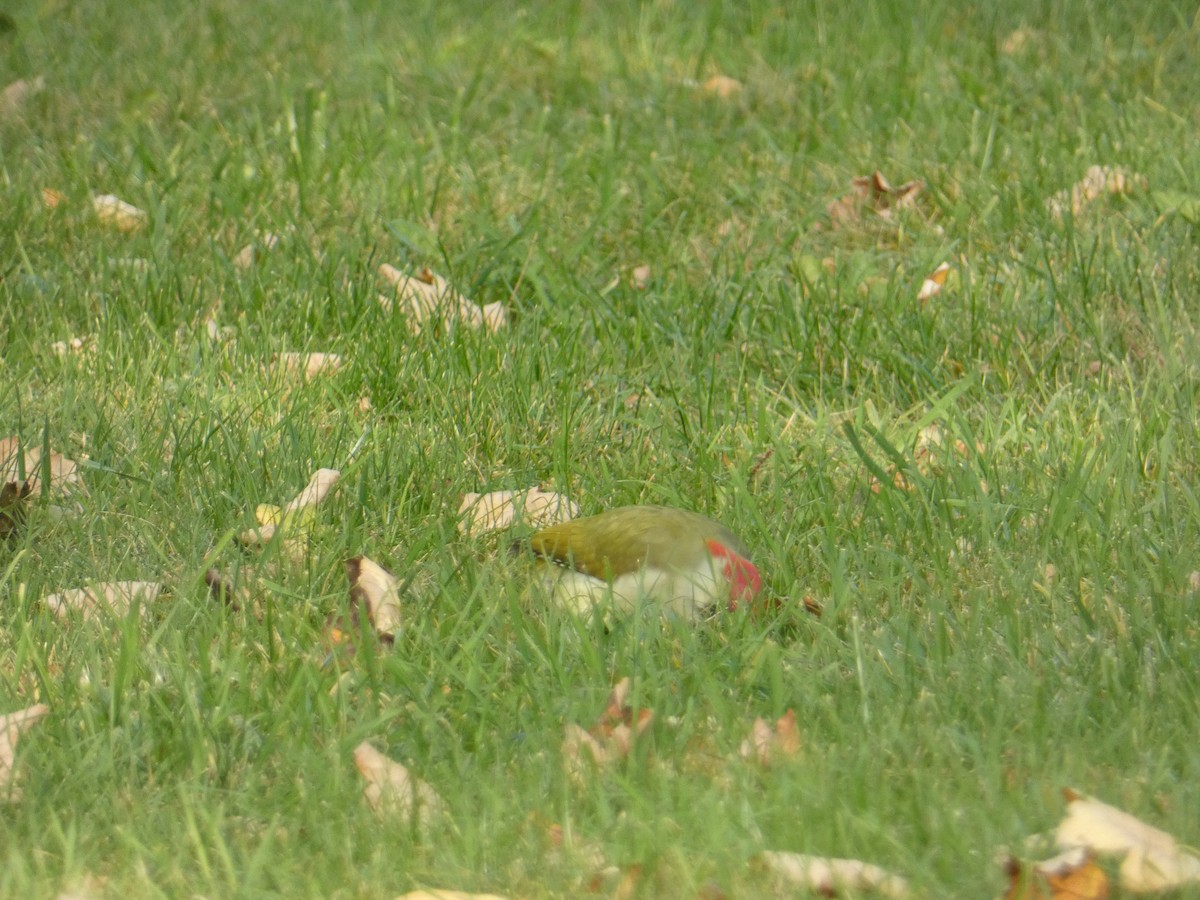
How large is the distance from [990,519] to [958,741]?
26.4 inches

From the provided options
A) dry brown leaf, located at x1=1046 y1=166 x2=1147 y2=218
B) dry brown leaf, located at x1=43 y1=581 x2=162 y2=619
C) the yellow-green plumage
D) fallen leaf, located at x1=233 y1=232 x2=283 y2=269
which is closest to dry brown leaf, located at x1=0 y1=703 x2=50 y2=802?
dry brown leaf, located at x1=43 y1=581 x2=162 y2=619

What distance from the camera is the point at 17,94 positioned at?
4.77 m

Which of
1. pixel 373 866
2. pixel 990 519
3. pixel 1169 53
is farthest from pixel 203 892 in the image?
pixel 1169 53

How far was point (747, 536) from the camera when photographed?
8.79 ft

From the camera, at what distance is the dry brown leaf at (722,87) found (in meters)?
4.89

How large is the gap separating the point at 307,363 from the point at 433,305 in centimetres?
46

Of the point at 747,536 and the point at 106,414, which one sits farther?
the point at 106,414

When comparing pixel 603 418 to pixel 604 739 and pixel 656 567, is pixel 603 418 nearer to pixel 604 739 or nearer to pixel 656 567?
pixel 656 567

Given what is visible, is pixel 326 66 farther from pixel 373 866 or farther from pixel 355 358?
pixel 373 866

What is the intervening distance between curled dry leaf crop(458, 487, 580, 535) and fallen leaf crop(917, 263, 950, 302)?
1265 millimetres

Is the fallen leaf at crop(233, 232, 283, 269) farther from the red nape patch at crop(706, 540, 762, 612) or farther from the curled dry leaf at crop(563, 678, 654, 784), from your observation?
the curled dry leaf at crop(563, 678, 654, 784)

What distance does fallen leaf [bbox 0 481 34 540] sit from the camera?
8.93ft

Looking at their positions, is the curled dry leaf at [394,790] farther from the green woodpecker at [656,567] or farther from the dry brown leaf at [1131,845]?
the dry brown leaf at [1131,845]

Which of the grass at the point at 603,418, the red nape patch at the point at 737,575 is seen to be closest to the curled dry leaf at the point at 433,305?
the grass at the point at 603,418
